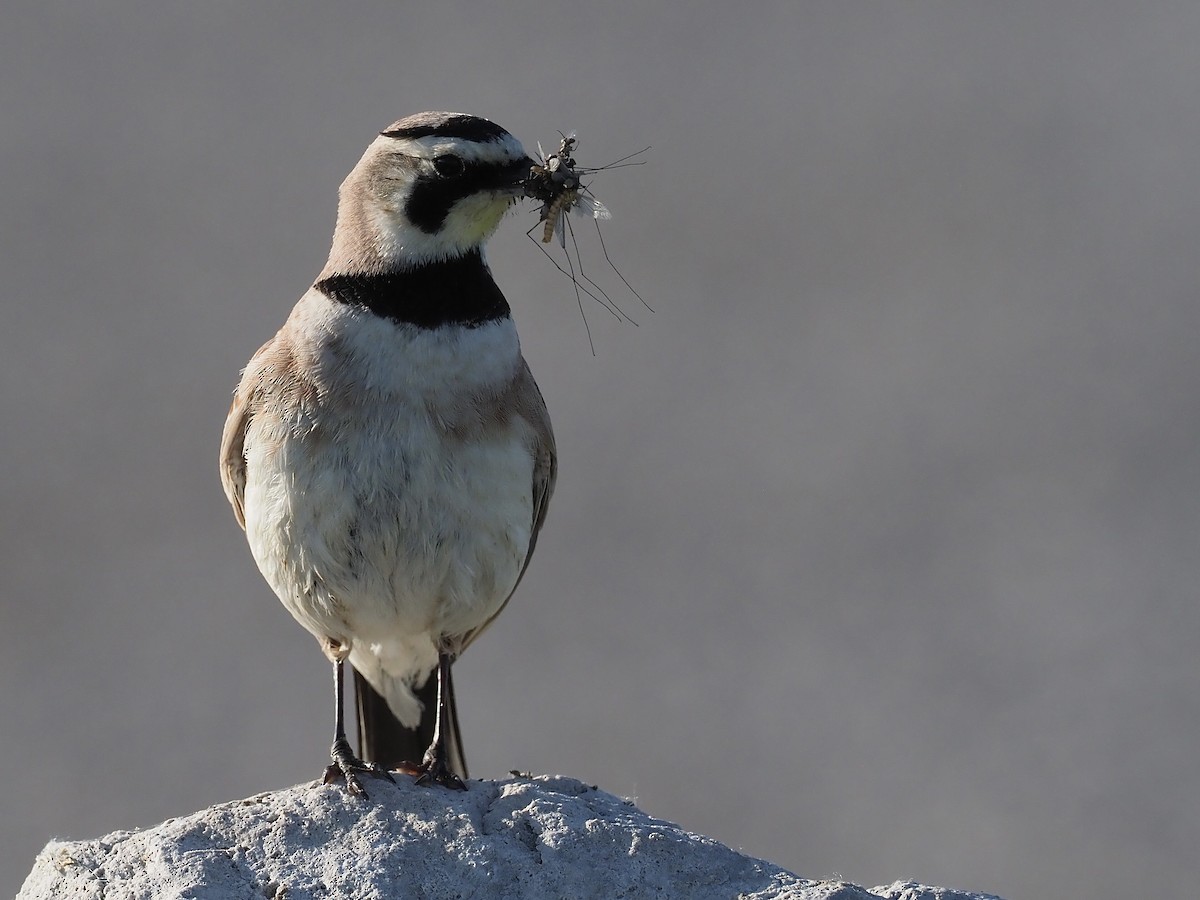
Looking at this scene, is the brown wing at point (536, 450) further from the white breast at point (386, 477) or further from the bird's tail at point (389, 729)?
the bird's tail at point (389, 729)

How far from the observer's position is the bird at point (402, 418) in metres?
4.85

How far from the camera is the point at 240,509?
5.55m

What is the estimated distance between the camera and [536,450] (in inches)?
206

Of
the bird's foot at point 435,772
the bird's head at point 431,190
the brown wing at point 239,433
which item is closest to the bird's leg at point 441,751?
the bird's foot at point 435,772

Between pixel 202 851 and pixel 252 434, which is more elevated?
pixel 252 434

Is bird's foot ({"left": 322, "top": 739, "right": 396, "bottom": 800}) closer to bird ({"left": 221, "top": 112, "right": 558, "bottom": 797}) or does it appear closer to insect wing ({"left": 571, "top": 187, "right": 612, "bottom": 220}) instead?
bird ({"left": 221, "top": 112, "right": 558, "bottom": 797})

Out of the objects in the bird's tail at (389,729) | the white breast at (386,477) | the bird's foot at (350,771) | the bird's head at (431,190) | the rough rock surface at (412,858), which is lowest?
the rough rock surface at (412,858)

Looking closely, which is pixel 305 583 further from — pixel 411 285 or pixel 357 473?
pixel 411 285

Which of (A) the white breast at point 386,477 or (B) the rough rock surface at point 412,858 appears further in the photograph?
(A) the white breast at point 386,477

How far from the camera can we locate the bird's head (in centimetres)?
484

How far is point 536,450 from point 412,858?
140 cm

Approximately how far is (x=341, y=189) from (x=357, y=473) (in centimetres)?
94

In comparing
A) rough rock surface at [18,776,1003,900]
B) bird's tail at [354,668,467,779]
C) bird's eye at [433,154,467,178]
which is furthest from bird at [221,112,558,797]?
bird's tail at [354,668,467,779]

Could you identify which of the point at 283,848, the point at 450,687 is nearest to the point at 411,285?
the point at 450,687
